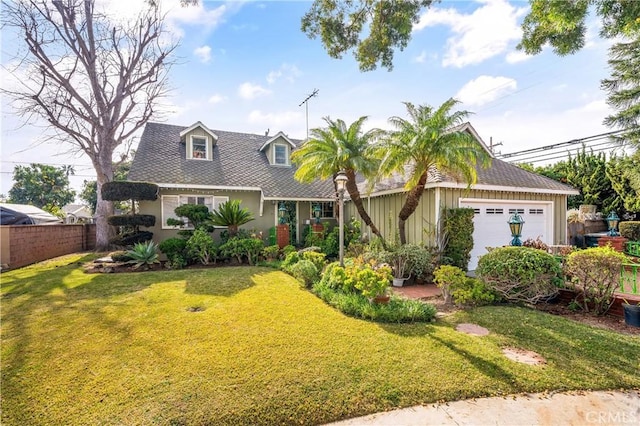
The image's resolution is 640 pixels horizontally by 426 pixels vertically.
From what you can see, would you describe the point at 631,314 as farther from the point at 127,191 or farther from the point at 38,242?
the point at 38,242

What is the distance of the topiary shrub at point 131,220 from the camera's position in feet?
38.0

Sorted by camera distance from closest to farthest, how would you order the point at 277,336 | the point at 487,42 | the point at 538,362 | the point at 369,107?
the point at 538,362 → the point at 277,336 → the point at 487,42 → the point at 369,107

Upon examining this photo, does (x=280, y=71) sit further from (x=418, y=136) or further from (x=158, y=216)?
(x=158, y=216)

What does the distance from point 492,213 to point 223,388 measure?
11042 millimetres

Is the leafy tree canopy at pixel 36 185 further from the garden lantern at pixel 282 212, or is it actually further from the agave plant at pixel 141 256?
the garden lantern at pixel 282 212

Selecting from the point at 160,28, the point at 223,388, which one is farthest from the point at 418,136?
the point at 160,28

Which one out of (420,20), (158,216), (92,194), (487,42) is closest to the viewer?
(420,20)

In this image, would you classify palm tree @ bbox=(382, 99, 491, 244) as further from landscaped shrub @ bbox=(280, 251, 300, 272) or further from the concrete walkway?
the concrete walkway

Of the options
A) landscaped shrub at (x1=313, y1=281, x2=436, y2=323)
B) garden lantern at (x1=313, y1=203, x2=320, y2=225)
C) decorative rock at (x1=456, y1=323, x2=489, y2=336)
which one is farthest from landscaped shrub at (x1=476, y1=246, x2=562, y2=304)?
garden lantern at (x1=313, y1=203, x2=320, y2=225)

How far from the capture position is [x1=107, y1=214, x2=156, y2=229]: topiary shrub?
11.6 meters

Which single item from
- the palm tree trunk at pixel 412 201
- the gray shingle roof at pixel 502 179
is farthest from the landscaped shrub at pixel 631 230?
the palm tree trunk at pixel 412 201

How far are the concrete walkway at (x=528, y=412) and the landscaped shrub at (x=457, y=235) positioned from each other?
20.7 feet

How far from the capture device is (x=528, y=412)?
2.97 meters

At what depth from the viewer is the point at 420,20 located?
6.98 metres
